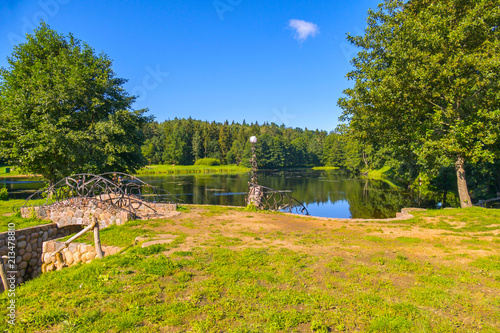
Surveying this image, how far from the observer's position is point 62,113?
16.3 meters

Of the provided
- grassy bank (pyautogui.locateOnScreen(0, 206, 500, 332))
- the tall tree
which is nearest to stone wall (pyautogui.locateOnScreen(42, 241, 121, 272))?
grassy bank (pyautogui.locateOnScreen(0, 206, 500, 332))

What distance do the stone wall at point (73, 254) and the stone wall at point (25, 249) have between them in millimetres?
1078

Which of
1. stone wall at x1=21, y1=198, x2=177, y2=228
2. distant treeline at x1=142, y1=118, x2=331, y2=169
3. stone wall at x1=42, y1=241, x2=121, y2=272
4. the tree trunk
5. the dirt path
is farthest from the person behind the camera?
distant treeline at x1=142, y1=118, x2=331, y2=169

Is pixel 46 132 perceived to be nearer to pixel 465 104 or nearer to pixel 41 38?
pixel 41 38

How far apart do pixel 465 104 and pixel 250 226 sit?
12.6 m

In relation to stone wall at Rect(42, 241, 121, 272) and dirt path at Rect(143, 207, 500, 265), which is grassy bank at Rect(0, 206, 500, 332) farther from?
stone wall at Rect(42, 241, 121, 272)

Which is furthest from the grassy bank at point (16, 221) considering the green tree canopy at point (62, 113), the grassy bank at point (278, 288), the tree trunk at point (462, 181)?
the tree trunk at point (462, 181)

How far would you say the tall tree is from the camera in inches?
476

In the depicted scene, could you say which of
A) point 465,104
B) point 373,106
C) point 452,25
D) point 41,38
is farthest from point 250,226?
point 41,38

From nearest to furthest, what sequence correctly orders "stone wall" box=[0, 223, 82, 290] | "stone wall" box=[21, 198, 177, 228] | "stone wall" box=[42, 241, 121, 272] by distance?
"stone wall" box=[42, 241, 121, 272] < "stone wall" box=[0, 223, 82, 290] < "stone wall" box=[21, 198, 177, 228]

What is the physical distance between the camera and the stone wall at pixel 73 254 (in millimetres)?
7516

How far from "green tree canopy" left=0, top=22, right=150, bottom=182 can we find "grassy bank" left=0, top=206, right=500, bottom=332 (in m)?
9.82

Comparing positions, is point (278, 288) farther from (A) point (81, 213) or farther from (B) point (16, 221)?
(B) point (16, 221)

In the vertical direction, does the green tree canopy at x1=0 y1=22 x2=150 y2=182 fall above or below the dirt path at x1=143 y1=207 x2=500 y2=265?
above
